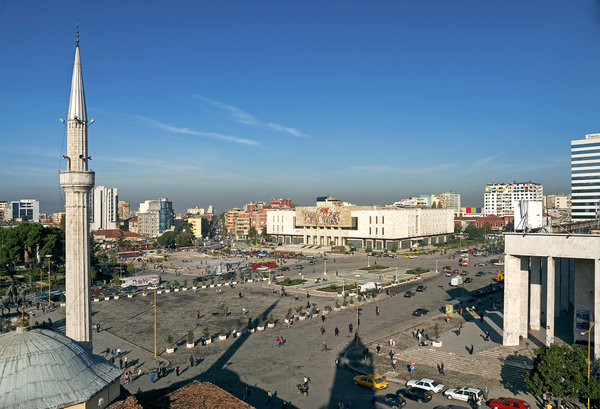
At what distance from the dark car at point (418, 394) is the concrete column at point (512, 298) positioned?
8273 millimetres

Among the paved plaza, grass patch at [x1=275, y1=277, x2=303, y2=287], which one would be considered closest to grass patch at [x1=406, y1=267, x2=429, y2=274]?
the paved plaza

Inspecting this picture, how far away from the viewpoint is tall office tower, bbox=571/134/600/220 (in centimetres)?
9306

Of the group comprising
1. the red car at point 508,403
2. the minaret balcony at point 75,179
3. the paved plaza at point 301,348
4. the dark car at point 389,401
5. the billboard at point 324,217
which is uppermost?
the minaret balcony at point 75,179

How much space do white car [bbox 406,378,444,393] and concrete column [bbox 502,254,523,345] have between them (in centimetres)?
710

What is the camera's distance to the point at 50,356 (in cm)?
1259

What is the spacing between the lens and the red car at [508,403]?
19.8 m

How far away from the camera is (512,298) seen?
27.5 m

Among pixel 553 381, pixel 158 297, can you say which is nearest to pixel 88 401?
pixel 553 381

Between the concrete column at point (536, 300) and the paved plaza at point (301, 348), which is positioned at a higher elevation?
the concrete column at point (536, 300)

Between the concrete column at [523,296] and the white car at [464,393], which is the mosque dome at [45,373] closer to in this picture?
the white car at [464,393]

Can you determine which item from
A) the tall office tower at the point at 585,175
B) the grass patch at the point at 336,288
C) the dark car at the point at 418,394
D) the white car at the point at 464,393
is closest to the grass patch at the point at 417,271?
the grass patch at the point at 336,288

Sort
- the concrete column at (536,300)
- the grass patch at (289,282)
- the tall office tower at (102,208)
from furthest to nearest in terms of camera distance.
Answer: the tall office tower at (102,208)
the grass patch at (289,282)
the concrete column at (536,300)

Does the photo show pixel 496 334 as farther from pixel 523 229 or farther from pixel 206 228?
pixel 206 228

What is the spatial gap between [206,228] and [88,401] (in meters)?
175
